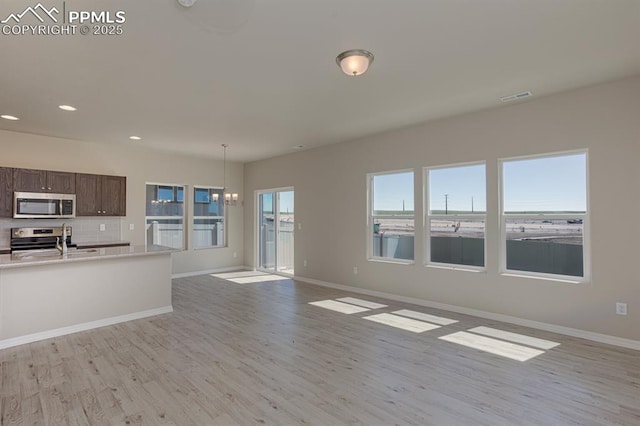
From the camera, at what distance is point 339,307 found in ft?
16.7

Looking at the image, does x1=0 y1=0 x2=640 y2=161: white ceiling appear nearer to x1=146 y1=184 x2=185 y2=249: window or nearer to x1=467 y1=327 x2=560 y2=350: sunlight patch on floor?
x1=146 y1=184 x2=185 y2=249: window

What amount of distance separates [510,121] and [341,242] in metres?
A: 3.42

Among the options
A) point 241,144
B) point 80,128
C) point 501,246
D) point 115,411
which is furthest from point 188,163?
point 501,246

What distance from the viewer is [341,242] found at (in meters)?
6.40

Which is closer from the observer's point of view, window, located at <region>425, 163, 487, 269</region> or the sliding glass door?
window, located at <region>425, 163, 487, 269</region>

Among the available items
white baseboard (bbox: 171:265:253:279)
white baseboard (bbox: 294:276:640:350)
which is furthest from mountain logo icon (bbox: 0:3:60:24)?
white baseboard (bbox: 171:265:253:279)

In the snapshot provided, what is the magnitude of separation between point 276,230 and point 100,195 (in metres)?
3.69

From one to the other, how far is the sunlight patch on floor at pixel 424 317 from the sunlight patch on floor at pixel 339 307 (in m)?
0.55

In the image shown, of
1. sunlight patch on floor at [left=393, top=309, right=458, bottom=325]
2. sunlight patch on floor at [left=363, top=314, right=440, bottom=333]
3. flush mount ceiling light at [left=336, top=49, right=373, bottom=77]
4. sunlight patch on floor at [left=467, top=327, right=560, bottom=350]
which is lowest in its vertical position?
sunlight patch on floor at [left=363, top=314, right=440, bottom=333]

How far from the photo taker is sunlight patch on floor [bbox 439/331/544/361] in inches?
131

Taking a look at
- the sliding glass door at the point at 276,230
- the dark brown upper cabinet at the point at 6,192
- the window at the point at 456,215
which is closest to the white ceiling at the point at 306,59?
the dark brown upper cabinet at the point at 6,192

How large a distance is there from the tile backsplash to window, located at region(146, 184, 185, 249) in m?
0.70

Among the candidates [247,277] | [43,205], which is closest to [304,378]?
[247,277]

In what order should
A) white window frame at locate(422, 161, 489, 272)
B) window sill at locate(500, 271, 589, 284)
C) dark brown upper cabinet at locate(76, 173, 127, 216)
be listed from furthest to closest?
dark brown upper cabinet at locate(76, 173, 127, 216), white window frame at locate(422, 161, 489, 272), window sill at locate(500, 271, 589, 284)
